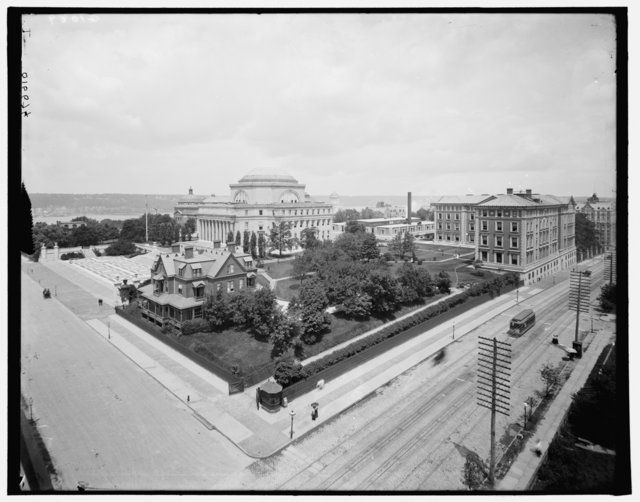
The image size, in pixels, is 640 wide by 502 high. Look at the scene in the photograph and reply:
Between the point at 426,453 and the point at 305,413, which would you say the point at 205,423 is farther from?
the point at 426,453

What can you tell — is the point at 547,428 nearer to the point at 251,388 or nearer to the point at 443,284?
the point at 251,388

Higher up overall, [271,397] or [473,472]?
[271,397]

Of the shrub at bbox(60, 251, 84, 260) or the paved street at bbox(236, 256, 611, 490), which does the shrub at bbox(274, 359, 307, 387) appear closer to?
the paved street at bbox(236, 256, 611, 490)

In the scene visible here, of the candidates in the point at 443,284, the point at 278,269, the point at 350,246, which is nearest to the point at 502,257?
the point at 443,284

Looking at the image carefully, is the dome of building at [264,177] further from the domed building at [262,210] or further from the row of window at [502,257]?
the row of window at [502,257]

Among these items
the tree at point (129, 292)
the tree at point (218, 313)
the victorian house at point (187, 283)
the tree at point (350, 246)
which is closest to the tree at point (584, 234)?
the tree at point (350, 246)

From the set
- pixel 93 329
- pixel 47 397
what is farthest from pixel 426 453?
pixel 93 329
